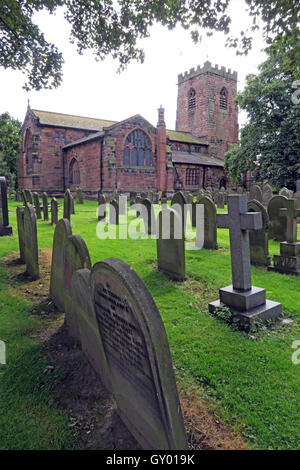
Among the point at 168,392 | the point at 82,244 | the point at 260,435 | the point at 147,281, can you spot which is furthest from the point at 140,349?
the point at 147,281

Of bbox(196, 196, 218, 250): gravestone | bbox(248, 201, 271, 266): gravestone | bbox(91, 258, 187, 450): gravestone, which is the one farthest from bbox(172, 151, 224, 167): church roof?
bbox(91, 258, 187, 450): gravestone

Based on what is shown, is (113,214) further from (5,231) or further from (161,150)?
(161,150)

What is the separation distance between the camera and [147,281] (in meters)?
5.48

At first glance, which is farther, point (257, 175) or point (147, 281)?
point (257, 175)

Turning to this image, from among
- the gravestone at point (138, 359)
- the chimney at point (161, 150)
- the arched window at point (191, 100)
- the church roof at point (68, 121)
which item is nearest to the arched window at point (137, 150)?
the chimney at point (161, 150)

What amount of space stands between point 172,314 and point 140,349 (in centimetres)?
236

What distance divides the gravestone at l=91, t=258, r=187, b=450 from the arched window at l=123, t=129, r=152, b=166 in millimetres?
25060

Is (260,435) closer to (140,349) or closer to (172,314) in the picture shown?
(140,349)

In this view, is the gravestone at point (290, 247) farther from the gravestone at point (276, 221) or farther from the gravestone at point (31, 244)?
the gravestone at point (31, 244)

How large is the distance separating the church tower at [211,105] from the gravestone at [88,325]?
4009cm

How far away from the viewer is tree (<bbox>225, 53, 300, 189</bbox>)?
70.4ft

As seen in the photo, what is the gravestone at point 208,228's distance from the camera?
24.5ft

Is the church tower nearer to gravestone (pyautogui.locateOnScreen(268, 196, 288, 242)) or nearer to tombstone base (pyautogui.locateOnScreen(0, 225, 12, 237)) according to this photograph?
gravestone (pyautogui.locateOnScreen(268, 196, 288, 242))

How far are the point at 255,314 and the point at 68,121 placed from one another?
33.8 metres
